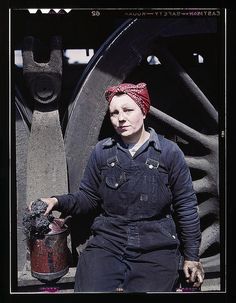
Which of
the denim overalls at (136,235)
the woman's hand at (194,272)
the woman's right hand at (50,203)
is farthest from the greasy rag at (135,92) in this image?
the woman's hand at (194,272)

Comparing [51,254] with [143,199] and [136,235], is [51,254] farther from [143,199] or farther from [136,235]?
[143,199]

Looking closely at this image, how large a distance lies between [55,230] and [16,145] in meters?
0.59

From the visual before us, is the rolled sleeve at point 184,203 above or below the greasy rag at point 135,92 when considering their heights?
below

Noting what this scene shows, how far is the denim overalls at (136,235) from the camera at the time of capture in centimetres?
276

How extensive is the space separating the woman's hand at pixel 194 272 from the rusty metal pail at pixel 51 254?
0.76 m

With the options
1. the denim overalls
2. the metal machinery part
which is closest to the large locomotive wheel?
the metal machinery part

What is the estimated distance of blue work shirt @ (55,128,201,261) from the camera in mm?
2791

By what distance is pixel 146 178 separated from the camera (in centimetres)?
278

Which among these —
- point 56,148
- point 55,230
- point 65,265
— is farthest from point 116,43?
point 65,265

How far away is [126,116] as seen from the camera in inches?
110

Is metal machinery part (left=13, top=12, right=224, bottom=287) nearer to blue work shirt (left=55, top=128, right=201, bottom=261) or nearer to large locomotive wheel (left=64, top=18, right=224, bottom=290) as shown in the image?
large locomotive wheel (left=64, top=18, right=224, bottom=290)

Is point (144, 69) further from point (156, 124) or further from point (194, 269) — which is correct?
point (194, 269)

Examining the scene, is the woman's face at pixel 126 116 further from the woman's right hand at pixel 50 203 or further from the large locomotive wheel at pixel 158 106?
the woman's right hand at pixel 50 203

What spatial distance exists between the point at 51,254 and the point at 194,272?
0.90 meters
